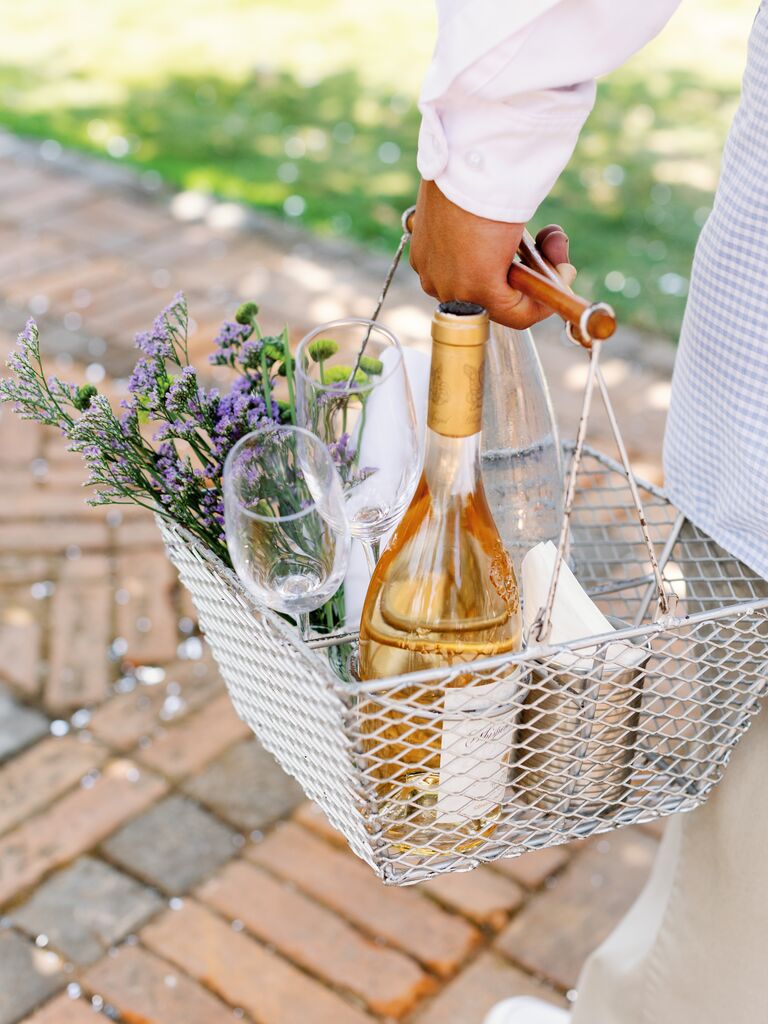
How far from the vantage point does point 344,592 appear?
98 centimetres

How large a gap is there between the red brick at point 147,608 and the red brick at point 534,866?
72cm

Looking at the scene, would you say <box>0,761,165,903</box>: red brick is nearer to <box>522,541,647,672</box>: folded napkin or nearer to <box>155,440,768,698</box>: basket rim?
<box>155,440,768,698</box>: basket rim

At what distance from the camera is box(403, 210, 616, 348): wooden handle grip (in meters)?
0.70

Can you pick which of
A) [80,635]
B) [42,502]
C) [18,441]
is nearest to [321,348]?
[80,635]

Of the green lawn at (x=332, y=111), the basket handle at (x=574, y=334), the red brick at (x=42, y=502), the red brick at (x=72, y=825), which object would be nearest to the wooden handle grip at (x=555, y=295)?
the basket handle at (x=574, y=334)

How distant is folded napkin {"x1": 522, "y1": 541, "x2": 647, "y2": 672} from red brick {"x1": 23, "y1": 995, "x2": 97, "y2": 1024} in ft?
3.21

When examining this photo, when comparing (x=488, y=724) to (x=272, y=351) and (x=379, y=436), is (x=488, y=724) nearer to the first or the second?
(x=379, y=436)

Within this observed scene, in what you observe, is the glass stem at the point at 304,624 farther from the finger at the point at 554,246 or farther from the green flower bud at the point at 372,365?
the finger at the point at 554,246

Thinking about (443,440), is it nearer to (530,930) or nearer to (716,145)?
(530,930)

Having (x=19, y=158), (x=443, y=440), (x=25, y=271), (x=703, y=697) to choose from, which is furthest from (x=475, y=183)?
(x=19, y=158)

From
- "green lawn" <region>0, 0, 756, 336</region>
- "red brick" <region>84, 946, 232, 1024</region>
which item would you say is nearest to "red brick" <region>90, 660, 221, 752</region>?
"red brick" <region>84, 946, 232, 1024</region>

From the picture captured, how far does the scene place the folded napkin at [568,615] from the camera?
2.62ft

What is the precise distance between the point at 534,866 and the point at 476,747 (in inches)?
40.2

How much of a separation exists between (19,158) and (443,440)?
3812mm
